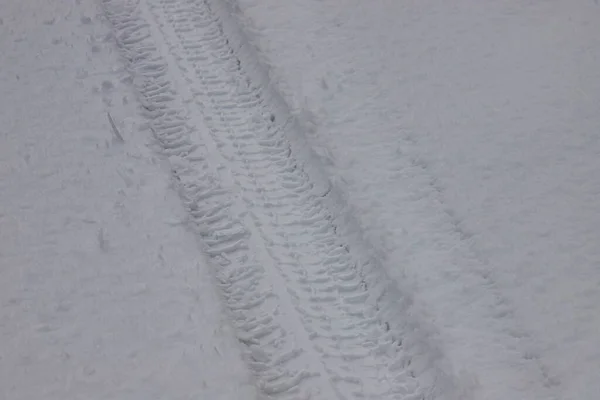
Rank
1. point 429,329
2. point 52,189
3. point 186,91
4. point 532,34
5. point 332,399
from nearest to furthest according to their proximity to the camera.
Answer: point 332,399 → point 429,329 → point 52,189 → point 186,91 → point 532,34

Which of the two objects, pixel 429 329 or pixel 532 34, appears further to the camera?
pixel 532 34

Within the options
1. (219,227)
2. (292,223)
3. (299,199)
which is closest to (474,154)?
(299,199)

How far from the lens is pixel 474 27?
25.6ft

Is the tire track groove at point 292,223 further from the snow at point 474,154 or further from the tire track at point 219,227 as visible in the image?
the snow at point 474,154

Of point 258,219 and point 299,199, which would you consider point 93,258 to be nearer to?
point 258,219

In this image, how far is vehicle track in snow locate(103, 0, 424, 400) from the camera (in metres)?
4.93

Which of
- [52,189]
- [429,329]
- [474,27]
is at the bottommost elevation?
[52,189]

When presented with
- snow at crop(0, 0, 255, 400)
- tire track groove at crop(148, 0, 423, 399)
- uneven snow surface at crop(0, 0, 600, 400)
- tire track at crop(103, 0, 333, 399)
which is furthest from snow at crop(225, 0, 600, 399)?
snow at crop(0, 0, 255, 400)

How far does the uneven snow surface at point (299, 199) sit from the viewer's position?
4871 mm

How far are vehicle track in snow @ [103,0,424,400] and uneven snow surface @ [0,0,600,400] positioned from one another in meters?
0.02

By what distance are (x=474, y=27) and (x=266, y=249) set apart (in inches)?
152

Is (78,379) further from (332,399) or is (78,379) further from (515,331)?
(515,331)

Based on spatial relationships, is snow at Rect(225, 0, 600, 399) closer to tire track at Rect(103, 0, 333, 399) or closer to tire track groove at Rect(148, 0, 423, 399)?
tire track groove at Rect(148, 0, 423, 399)

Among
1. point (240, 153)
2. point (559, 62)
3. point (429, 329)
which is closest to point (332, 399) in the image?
point (429, 329)
